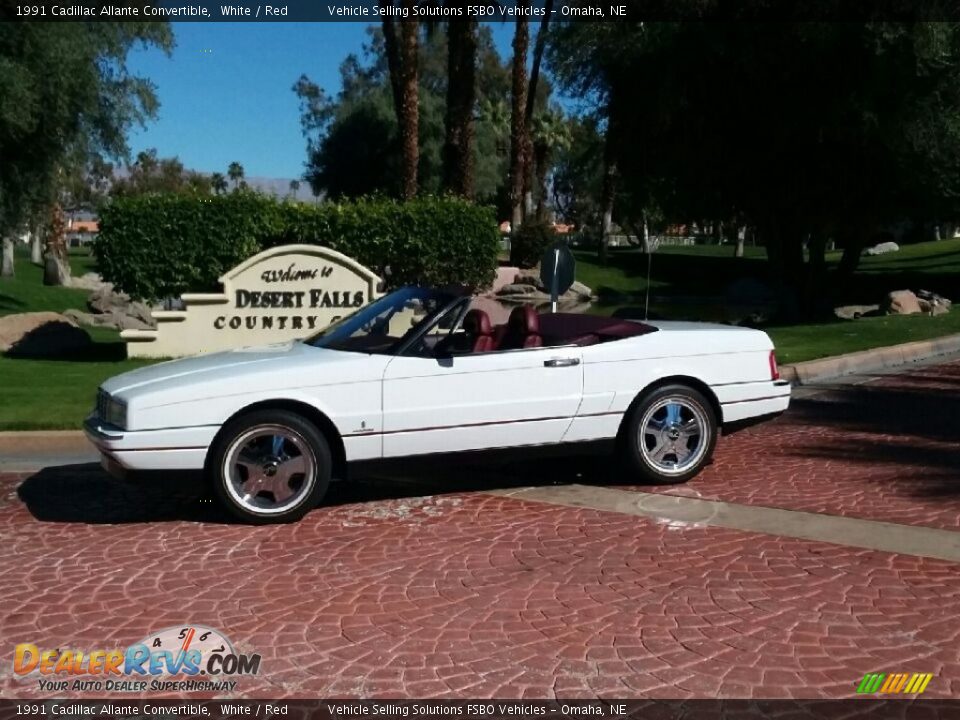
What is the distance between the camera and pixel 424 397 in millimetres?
6523

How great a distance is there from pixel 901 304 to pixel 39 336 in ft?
59.2

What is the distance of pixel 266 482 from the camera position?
6.21 metres

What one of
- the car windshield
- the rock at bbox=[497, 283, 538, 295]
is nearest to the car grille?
the car windshield

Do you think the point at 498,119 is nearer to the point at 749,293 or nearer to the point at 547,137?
the point at 547,137

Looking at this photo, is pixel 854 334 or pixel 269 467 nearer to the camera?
pixel 269 467

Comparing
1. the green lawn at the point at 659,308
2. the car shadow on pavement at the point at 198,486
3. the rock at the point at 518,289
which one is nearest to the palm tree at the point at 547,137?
the green lawn at the point at 659,308

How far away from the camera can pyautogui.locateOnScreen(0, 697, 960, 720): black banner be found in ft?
12.0

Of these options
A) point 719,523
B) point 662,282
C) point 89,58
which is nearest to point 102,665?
point 719,523

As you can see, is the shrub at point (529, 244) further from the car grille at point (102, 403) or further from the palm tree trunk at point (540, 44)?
the car grille at point (102, 403)

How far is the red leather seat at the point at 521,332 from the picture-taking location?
23.0 ft

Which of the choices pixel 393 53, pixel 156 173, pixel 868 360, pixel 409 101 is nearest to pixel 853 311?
pixel 868 360

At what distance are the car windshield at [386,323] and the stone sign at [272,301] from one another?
8.65m

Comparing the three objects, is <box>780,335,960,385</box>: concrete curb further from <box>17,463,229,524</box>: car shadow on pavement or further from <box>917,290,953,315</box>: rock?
<box>17,463,229,524</box>: car shadow on pavement

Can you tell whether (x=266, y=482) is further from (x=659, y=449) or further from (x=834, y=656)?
(x=834, y=656)
